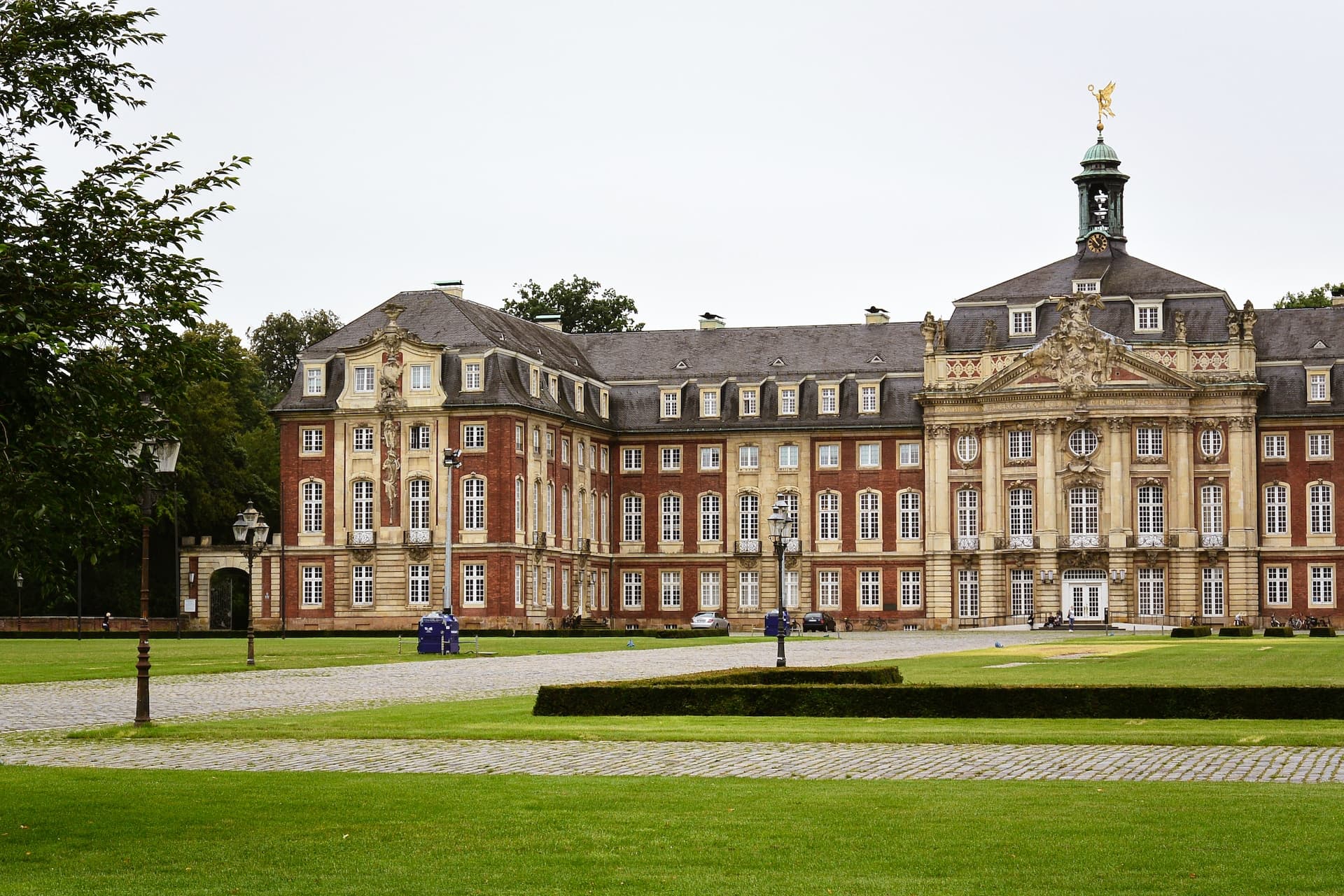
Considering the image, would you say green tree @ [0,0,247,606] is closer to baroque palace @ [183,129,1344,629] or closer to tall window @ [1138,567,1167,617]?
baroque palace @ [183,129,1344,629]

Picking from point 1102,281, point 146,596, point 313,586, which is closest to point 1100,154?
point 1102,281

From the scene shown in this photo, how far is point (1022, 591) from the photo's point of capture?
294 feet

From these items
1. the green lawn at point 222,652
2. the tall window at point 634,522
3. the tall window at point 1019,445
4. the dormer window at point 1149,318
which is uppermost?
the dormer window at point 1149,318

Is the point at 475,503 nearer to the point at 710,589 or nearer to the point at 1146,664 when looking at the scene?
the point at 710,589

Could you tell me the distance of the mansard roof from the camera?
292 ft

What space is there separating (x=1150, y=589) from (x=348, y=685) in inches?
2313

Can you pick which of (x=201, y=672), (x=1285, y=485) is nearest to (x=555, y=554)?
(x=1285, y=485)

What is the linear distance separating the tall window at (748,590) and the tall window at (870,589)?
5024mm

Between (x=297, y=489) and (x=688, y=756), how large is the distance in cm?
6973

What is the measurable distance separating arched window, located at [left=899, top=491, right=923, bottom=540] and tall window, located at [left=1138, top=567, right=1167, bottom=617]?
35.4 feet

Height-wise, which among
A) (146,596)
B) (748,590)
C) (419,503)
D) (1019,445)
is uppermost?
(1019,445)

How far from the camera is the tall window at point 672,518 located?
314 feet

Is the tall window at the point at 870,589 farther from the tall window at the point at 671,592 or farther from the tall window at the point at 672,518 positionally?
the tall window at the point at 672,518

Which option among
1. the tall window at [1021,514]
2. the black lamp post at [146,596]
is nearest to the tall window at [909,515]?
the tall window at [1021,514]
